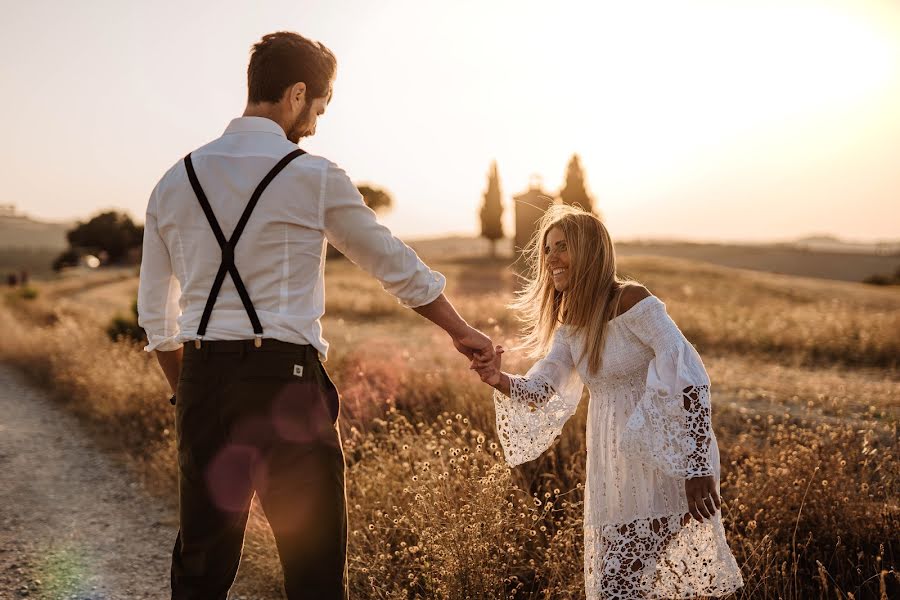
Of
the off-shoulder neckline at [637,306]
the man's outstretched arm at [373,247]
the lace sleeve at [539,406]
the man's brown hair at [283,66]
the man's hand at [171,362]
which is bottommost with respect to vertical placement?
the lace sleeve at [539,406]

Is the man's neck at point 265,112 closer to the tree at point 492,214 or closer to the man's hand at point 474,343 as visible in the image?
the man's hand at point 474,343

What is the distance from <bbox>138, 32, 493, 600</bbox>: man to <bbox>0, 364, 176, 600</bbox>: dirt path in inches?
107

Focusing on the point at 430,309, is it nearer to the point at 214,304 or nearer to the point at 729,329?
the point at 214,304

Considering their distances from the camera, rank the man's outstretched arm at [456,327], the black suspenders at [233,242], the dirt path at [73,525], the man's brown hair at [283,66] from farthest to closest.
→ the dirt path at [73,525], the man's outstretched arm at [456,327], the man's brown hair at [283,66], the black suspenders at [233,242]

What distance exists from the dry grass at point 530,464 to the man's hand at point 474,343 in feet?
2.78

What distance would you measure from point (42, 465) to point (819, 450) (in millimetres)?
7209

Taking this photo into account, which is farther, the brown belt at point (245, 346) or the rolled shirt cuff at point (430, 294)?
the rolled shirt cuff at point (430, 294)

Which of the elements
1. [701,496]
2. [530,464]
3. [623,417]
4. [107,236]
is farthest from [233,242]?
[107,236]

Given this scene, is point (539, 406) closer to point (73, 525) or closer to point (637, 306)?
point (637, 306)

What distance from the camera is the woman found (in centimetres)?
268

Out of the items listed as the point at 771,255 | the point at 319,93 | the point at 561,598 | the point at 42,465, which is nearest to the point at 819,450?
the point at 561,598

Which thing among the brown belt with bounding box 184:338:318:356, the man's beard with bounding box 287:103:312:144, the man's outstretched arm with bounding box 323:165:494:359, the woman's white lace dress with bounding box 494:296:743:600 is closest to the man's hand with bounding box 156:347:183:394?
the brown belt with bounding box 184:338:318:356

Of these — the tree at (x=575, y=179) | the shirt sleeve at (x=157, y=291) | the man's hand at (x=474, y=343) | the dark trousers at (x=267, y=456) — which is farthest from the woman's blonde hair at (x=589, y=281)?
the tree at (x=575, y=179)

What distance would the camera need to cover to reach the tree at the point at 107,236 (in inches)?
2734
